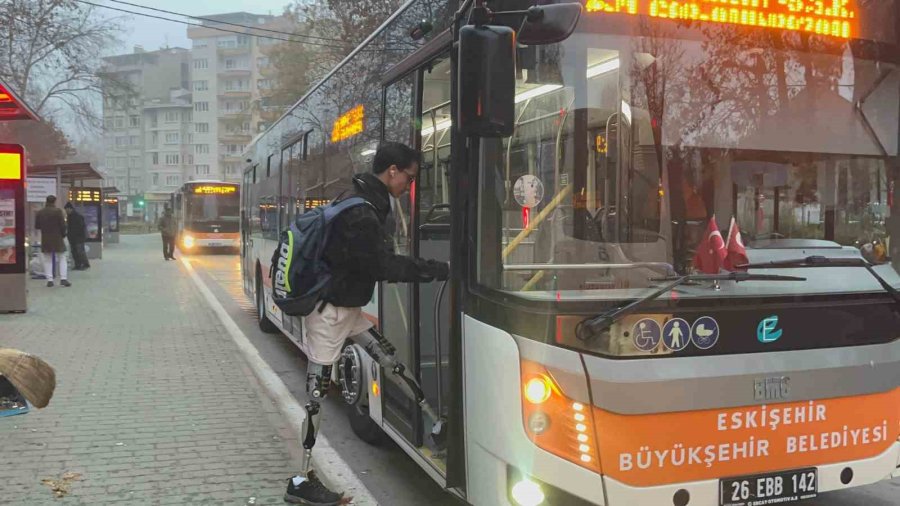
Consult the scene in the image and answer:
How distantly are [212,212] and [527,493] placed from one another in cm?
2919

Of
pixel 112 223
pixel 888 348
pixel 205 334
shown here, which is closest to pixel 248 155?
pixel 205 334

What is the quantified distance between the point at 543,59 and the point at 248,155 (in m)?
9.77

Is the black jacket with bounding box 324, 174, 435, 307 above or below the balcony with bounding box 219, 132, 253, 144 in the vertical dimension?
below

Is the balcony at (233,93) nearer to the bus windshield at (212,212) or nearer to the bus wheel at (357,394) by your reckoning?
the bus windshield at (212,212)

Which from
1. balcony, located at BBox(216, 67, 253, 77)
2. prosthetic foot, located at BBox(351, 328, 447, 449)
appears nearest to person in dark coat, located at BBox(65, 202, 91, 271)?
prosthetic foot, located at BBox(351, 328, 447, 449)

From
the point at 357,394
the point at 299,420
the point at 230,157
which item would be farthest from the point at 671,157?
the point at 230,157

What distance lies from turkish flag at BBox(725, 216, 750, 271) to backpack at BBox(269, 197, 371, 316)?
1.83 m

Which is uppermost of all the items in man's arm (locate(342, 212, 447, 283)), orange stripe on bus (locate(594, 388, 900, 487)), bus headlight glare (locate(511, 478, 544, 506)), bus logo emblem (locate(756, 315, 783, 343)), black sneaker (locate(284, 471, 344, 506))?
man's arm (locate(342, 212, 447, 283))

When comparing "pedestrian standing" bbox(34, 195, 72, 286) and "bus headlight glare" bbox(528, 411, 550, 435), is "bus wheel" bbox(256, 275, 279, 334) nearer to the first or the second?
"pedestrian standing" bbox(34, 195, 72, 286)

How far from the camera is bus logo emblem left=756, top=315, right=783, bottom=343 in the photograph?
298 cm

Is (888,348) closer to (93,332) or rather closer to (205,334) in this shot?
(205,334)

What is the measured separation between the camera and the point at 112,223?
38938mm

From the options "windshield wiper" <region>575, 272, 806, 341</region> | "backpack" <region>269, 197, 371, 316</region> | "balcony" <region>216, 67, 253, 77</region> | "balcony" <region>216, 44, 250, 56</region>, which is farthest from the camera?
"balcony" <region>216, 44, 250, 56</region>

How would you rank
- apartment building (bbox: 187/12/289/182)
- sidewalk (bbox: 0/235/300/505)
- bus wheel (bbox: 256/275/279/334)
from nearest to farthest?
sidewalk (bbox: 0/235/300/505) < bus wheel (bbox: 256/275/279/334) < apartment building (bbox: 187/12/289/182)
